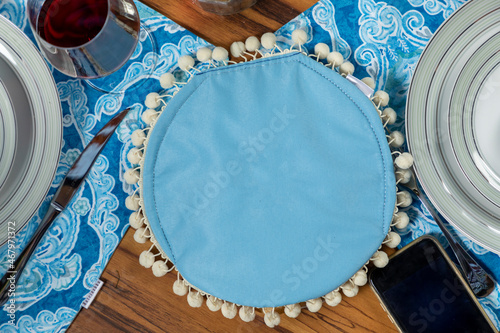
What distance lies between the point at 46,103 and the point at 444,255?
531 mm

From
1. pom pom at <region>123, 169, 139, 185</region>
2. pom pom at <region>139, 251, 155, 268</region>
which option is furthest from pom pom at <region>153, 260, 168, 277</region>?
pom pom at <region>123, 169, 139, 185</region>

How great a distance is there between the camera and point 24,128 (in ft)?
1.56

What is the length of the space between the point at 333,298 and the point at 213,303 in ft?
0.49

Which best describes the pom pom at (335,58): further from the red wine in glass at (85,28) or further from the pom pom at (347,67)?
the red wine in glass at (85,28)

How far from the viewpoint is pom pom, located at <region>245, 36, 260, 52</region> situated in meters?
0.49

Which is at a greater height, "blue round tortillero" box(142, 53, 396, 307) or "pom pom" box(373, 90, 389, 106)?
"pom pom" box(373, 90, 389, 106)

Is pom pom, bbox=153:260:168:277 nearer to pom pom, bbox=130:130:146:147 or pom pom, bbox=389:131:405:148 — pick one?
pom pom, bbox=130:130:146:147

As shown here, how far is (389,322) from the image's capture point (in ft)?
1.62

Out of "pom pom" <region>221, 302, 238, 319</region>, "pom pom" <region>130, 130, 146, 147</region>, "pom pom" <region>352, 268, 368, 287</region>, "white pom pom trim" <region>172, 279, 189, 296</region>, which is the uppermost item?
"pom pom" <region>352, 268, 368, 287</region>

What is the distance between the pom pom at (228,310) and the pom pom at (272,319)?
0.04 meters

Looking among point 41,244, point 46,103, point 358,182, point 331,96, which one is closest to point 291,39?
point 331,96

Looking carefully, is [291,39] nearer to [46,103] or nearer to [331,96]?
[331,96]

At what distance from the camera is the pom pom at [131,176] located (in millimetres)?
486

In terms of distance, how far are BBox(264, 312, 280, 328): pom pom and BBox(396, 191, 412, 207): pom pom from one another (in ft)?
0.68
